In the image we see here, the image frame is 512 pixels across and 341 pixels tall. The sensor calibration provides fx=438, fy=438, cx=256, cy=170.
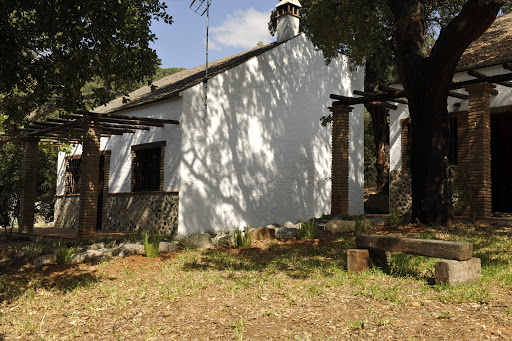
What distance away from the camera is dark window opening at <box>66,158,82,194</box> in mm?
17161

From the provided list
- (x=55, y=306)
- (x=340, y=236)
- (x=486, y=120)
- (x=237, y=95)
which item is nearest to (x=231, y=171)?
(x=237, y=95)

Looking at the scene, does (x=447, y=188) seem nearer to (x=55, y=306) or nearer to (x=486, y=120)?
(x=486, y=120)

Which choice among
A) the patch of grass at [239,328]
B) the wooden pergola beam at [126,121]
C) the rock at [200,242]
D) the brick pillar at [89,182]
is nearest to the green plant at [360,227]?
the rock at [200,242]

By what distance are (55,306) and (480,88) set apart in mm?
10644

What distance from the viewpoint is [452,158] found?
13.1 m

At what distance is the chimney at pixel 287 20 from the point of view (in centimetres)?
1708

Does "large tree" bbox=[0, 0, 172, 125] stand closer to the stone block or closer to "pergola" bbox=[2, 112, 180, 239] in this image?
"pergola" bbox=[2, 112, 180, 239]

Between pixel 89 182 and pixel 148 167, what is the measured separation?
8.29 ft

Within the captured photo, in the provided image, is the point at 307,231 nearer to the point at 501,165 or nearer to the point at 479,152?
the point at 479,152

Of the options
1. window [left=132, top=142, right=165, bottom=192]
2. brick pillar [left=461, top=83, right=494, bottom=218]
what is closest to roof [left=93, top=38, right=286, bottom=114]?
window [left=132, top=142, right=165, bottom=192]

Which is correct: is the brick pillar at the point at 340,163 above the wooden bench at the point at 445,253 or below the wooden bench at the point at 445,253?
above

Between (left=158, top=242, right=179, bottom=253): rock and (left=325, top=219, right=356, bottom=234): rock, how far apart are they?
3.55 metres

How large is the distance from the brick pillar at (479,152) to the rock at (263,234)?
5231 mm

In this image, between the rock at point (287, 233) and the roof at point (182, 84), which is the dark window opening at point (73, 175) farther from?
the rock at point (287, 233)
